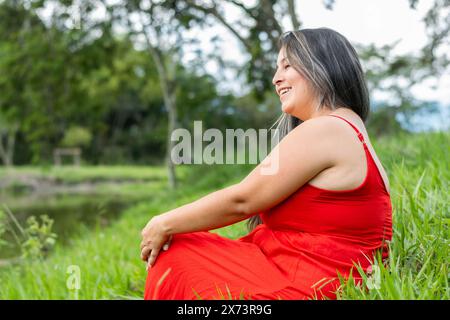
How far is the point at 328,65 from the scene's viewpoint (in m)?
1.58

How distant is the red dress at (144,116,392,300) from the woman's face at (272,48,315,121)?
20 cm

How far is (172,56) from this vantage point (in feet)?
40.5

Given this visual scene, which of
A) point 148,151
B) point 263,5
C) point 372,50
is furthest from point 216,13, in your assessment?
point 148,151

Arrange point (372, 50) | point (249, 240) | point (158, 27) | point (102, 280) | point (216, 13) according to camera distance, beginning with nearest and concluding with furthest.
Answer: point (249, 240), point (102, 280), point (216, 13), point (372, 50), point (158, 27)

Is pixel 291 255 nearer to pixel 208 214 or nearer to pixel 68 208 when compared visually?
pixel 208 214

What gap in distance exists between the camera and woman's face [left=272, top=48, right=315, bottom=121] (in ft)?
5.33

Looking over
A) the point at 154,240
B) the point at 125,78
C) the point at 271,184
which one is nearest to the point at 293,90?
the point at 271,184

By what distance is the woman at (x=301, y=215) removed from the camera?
1.45 m

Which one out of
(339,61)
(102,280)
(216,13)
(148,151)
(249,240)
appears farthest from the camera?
(148,151)

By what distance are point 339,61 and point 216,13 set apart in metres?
6.23

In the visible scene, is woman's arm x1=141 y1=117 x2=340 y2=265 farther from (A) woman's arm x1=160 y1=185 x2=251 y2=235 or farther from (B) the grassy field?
(B) the grassy field

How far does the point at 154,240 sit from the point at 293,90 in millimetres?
631

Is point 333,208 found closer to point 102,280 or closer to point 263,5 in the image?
point 102,280

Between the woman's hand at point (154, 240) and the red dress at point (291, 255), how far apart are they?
28 millimetres
